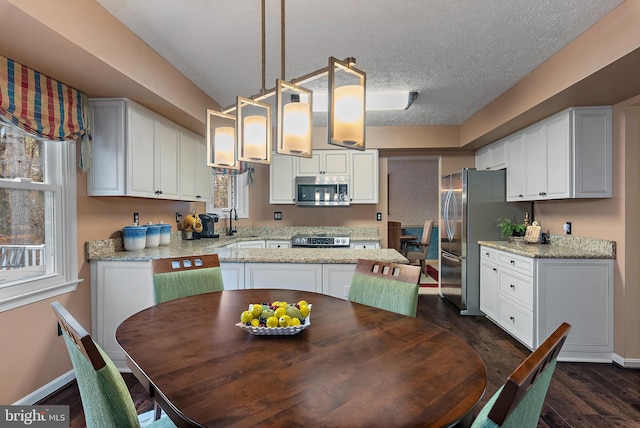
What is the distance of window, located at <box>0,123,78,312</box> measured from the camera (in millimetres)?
2061

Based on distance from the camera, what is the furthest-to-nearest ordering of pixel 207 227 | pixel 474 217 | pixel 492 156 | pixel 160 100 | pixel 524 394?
pixel 492 156
pixel 207 227
pixel 474 217
pixel 160 100
pixel 524 394

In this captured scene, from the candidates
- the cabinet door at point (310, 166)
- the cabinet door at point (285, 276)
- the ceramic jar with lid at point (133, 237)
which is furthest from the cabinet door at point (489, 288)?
the ceramic jar with lid at point (133, 237)

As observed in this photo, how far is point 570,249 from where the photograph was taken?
10.2 ft

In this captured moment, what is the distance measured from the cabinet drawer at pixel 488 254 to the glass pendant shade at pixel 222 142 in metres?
2.90

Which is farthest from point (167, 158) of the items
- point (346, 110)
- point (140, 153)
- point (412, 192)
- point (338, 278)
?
point (412, 192)

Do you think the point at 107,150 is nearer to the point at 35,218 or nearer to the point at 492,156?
the point at 35,218

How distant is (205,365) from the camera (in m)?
1.03

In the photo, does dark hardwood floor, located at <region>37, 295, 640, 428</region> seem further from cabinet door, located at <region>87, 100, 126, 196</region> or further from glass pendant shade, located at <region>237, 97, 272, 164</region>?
glass pendant shade, located at <region>237, 97, 272, 164</region>

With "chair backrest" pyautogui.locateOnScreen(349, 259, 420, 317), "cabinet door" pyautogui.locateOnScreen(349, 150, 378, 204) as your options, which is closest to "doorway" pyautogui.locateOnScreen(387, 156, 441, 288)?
"cabinet door" pyautogui.locateOnScreen(349, 150, 378, 204)

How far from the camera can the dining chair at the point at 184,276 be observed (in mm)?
1931

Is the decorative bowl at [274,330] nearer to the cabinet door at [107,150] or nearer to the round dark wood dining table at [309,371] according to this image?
the round dark wood dining table at [309,371]

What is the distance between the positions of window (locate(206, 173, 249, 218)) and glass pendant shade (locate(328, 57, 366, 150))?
11.8 ft

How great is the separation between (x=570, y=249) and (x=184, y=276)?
3.21m

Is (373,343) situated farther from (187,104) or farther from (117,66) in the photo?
(187,104)
